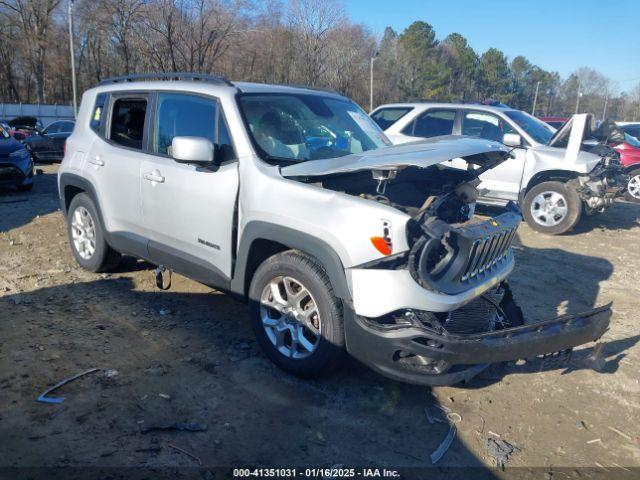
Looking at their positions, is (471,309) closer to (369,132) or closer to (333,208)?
(333,208)

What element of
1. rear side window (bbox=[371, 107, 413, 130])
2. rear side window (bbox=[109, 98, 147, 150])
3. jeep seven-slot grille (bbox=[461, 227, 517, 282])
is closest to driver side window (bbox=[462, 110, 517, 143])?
rear side window (bbox=[371, 107, 413, 130])

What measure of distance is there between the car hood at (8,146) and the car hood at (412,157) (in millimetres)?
8795

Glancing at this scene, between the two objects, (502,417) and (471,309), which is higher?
(471,309)

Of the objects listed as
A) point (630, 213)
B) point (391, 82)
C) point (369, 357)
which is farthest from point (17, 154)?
point (391, 82)

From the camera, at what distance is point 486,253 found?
11.2 ft

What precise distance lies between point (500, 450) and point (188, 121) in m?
3.33

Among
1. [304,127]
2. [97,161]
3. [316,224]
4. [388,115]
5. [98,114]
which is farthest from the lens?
[388,115]

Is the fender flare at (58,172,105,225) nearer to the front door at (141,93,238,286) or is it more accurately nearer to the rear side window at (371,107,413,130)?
the front door at (141,93,238,286)

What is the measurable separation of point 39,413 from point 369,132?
338 centimetres

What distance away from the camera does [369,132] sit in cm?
477

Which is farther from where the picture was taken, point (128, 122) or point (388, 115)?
point (388, 115)

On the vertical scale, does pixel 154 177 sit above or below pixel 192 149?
below

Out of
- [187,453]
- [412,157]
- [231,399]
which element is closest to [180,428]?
[187,453]

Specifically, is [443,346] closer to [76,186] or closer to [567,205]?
[76,186]
